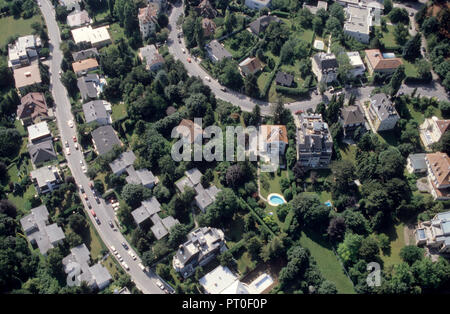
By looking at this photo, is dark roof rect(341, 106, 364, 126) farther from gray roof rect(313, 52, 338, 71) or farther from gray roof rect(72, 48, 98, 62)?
gray roof rect(72, 48, 98, 62)

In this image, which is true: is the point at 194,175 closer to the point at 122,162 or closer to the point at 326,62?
the point at 122,162

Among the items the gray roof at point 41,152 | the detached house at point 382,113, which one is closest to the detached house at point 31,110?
the gray roof at point 41,152

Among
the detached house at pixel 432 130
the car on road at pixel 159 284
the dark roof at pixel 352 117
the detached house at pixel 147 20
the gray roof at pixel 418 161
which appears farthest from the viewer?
the detached house at pixel 147 20

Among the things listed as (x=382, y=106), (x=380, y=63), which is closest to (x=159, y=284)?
(x=382, y=106)

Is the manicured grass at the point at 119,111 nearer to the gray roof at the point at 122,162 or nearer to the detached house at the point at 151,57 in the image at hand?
the gray roof at the point at 122,162

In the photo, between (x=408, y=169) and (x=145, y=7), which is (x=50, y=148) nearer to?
(x=145, y=7)

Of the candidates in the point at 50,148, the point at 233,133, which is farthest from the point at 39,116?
the point at 233,133

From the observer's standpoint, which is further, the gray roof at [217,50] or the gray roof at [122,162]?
the gray roof at [217,50]
